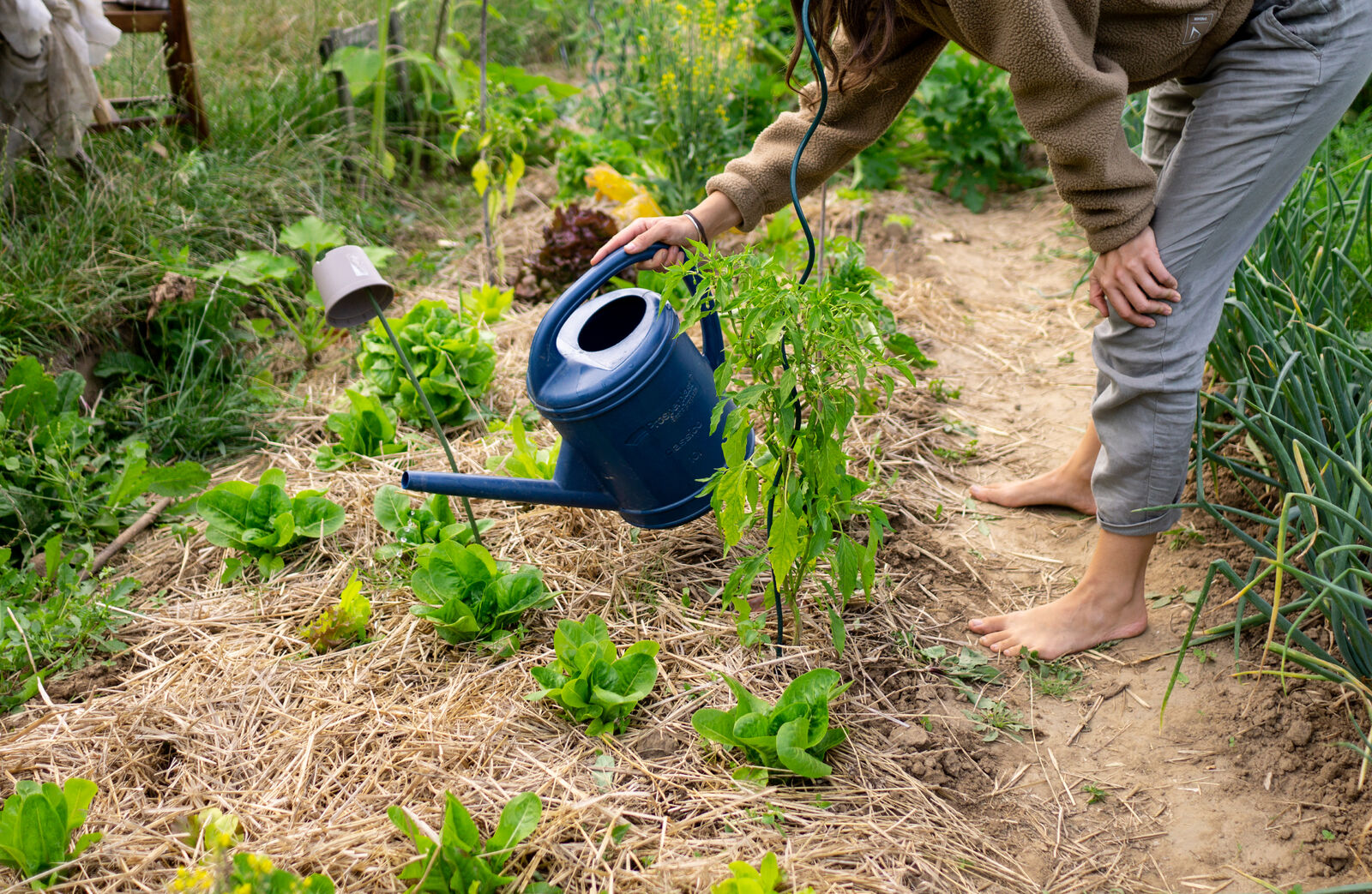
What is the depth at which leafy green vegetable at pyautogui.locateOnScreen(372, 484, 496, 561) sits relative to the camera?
6.14ft

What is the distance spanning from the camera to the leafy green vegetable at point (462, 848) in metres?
1.15

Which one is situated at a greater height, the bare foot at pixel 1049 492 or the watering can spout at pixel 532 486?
the watering can spout at pixel 532 486

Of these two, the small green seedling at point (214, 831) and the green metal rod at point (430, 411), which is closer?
the small green seedling at point (214, 831)

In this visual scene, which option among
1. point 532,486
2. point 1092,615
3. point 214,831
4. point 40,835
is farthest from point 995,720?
point 40,835

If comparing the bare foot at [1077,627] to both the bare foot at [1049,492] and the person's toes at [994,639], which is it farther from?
the bare foot at [1049,492]

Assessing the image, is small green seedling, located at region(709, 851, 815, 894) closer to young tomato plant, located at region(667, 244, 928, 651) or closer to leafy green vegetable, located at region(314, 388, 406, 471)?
young tomato plant, located at region(667, 244, 928, 651)

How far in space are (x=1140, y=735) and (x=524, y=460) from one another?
129 centimetres

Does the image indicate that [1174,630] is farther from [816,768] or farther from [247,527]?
[247,527]

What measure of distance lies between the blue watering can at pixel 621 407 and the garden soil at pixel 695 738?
26cm

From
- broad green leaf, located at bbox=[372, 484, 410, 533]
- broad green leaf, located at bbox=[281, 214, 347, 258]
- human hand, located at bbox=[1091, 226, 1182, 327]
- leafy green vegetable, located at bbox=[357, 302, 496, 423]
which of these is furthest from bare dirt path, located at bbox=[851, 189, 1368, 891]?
broad green leaf, located at bbox=[281, 214, 347, 258]

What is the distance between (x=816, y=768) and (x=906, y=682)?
370mm

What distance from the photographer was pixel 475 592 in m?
1.66

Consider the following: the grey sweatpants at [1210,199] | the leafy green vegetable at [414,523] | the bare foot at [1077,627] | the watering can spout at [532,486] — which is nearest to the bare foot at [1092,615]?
the bare foot at [1077,627]

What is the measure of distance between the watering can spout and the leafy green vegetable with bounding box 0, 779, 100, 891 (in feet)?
2.12
